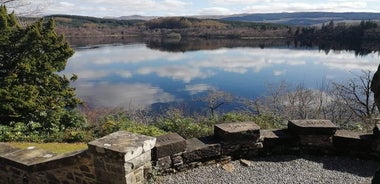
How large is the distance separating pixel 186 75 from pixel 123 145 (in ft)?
135

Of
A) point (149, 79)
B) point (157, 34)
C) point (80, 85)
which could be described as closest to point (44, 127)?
point (80, 85)

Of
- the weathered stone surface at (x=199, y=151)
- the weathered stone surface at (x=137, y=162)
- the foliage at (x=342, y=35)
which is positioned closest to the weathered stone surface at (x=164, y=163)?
the weathered stone surface at (x=199, y=151)

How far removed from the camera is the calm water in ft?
117

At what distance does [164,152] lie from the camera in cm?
651

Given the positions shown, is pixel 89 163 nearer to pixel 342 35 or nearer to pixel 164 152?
pixel 164 152

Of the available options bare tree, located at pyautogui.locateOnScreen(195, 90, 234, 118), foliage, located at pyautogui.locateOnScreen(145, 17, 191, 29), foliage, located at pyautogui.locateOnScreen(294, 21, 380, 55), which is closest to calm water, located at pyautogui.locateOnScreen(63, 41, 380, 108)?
bare tree, located at pyautogui.locateOnScreen(195, 90, 234, 118)

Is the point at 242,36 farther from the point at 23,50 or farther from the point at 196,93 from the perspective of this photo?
the point at 23,50

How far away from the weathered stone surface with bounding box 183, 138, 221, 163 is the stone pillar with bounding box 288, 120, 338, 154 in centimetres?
185

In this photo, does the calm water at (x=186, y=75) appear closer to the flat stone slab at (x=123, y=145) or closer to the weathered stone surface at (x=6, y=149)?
the weathered stone surface at (x=6, y=149)

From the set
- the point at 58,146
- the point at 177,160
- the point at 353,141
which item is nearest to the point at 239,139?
the point at 177,160

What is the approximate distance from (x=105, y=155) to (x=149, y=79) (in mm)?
39442

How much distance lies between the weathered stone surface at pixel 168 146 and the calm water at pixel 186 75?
25043 mm

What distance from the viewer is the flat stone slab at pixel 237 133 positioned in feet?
23.5

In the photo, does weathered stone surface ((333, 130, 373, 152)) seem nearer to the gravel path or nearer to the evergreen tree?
the gravel path
